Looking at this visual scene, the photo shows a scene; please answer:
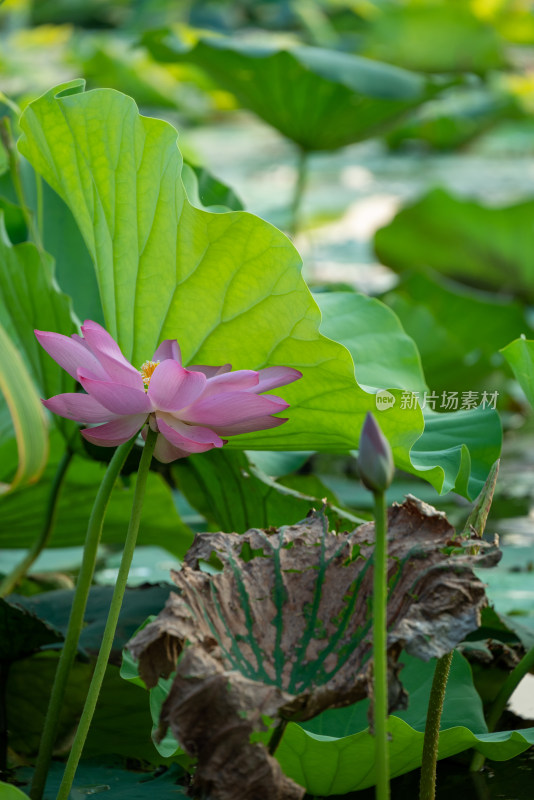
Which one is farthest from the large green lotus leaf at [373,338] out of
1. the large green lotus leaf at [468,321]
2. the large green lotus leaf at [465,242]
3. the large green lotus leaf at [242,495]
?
the large green lotus leaf at [465,242]

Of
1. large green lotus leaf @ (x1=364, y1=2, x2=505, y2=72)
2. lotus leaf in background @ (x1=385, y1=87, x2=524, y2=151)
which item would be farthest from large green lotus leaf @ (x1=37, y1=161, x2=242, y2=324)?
large green lotus leaf @ (x1=364, y1=2, x2=505, y2=72)

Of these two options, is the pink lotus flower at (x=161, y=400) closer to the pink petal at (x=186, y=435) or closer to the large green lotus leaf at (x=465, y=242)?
the pink petal at (x=186, y=435)

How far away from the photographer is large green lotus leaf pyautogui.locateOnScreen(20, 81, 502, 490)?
68cm

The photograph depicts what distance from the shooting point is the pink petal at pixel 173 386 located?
22.5 inches

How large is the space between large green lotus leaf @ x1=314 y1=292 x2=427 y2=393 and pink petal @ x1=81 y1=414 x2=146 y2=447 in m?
0.30

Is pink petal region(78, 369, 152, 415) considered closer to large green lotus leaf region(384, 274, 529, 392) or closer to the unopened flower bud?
the unopened flower bud

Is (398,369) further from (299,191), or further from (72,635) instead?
(299,191)

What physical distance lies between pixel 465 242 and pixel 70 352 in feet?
6.51

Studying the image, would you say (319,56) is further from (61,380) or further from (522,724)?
(522,724)

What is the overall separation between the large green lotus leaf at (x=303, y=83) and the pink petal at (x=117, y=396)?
137 cm

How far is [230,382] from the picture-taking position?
0.60m

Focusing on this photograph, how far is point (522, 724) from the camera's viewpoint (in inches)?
33.2

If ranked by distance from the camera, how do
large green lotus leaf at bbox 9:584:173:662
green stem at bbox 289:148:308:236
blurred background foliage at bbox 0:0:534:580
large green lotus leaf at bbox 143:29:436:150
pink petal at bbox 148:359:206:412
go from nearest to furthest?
pink petal at bbox 148:359:206:412 → large green lotus leaf at bbox 9:584:173:662 → blurred background foliage at bbox 0:0:534:580 → large green lotus leaf at bbox 143:29:436:150 → green stem at bbox 289:148:308:236

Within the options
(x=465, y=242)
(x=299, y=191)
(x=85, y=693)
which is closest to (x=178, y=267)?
(x=85, y=693)
